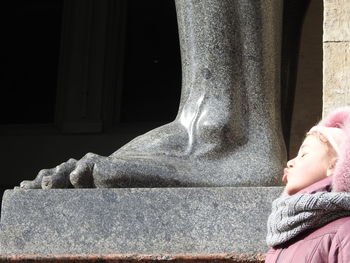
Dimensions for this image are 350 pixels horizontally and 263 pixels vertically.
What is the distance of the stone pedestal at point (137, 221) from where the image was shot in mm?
2746

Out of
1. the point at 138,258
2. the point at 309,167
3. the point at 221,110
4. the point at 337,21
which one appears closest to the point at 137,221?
the point at 138,258

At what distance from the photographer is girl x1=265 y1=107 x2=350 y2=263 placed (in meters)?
2.00

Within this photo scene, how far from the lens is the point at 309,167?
2.22 m

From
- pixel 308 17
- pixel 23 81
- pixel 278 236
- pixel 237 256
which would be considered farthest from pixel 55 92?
pixel 278 236

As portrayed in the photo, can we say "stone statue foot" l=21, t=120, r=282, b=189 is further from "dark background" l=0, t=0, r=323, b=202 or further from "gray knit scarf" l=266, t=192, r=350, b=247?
"dark background" l=0, t=0, r=323, b=202

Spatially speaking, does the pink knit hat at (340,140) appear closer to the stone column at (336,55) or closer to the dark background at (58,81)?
the stone column at (336,55)

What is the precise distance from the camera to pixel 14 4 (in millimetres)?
7676

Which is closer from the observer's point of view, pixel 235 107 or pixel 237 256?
pixel 237 256

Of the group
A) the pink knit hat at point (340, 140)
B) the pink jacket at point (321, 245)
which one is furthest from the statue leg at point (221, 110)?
the pink jacket at point (321, 245)

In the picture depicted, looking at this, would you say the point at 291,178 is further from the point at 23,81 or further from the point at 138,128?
the point at 23,81

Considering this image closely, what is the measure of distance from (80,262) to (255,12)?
0.94 m

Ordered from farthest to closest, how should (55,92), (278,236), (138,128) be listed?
(55,92)
(138,128)
(278,236)

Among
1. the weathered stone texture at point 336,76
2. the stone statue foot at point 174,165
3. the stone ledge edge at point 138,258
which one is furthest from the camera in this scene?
the weathered stone texture at point 336,76

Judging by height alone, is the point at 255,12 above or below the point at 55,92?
above
